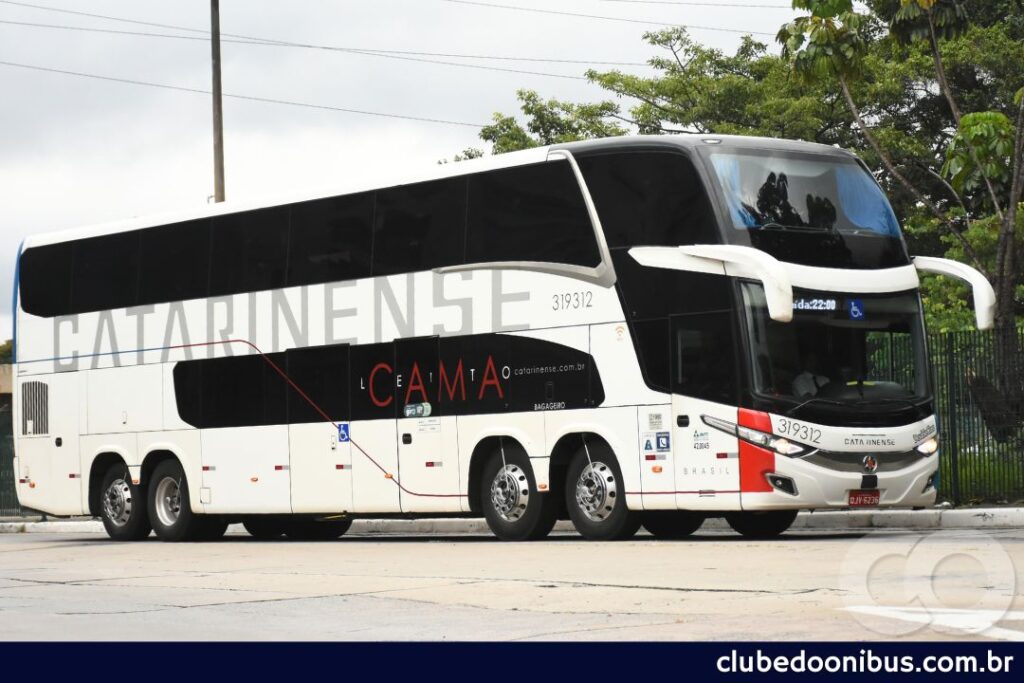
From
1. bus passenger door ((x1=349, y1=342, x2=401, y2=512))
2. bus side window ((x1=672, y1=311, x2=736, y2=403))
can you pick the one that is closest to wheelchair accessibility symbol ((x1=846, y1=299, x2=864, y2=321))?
bus side window ((x1=672, y1=311, x2=736, y2=403))

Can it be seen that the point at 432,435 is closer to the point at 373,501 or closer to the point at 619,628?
the point at 373,501

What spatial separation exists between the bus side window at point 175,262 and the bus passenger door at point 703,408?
7739 mm

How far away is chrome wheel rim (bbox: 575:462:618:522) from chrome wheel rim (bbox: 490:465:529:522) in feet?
2.45

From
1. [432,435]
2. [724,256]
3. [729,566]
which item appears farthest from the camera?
[432,435]

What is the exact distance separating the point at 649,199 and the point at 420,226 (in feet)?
11.1

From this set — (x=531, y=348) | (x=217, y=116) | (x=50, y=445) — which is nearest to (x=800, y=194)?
(x=531, y=348)

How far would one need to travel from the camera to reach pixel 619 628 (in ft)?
32.4

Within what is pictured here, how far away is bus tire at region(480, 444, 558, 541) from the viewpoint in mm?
19438

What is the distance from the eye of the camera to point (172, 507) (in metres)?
24.2

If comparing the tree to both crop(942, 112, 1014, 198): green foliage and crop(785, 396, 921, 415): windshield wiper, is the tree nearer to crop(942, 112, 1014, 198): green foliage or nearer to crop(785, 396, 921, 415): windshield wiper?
crop(942, 112, 1014, 198): green foliage
